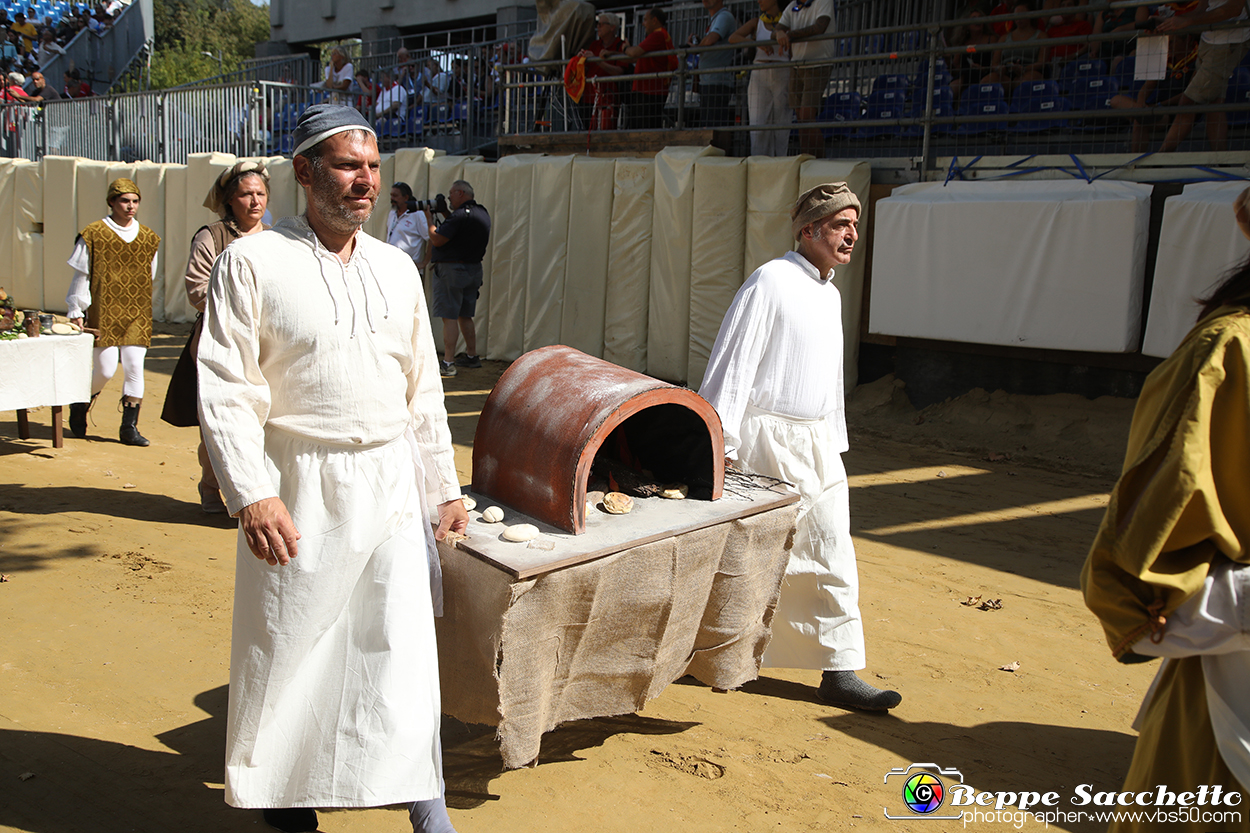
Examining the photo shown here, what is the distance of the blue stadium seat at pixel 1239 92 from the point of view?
7.66 metres

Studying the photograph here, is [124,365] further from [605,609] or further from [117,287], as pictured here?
[605,609]

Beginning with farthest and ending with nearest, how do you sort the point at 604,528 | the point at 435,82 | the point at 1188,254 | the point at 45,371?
the point at 435,82
the point at 1188,254
the point at 45,371
the point at 604,528

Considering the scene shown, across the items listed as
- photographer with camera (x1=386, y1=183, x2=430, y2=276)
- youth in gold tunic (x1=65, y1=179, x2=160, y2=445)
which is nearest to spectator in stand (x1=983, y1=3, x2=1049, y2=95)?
photographer with camera (x1=386, y1=183, x2=430, y2=276)

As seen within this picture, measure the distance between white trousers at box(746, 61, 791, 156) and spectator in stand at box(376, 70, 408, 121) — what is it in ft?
24.6

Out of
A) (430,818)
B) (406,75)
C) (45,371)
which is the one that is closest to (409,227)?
(406,75)

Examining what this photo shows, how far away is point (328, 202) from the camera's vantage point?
2.56 metres

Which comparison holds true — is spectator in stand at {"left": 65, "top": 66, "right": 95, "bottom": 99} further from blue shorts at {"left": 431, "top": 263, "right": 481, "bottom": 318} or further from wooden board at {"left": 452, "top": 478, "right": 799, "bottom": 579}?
wooden board at {"left": 452, "top": 478, "right": 799, "bottom": 579}

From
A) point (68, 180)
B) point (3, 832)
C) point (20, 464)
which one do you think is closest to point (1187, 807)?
point (3, 832)

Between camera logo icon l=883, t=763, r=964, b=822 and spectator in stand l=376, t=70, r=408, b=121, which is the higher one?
spectator in stand l=376, t=70, r=408, b=121

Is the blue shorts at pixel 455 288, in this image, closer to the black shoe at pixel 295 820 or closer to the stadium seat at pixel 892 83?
the stadium seat at pixel 892 83

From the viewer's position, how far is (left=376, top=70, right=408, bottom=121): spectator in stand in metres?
16.0

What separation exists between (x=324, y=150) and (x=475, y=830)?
202cm

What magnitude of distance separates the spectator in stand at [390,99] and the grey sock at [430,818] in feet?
48.8

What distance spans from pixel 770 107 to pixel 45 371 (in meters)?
7.39
